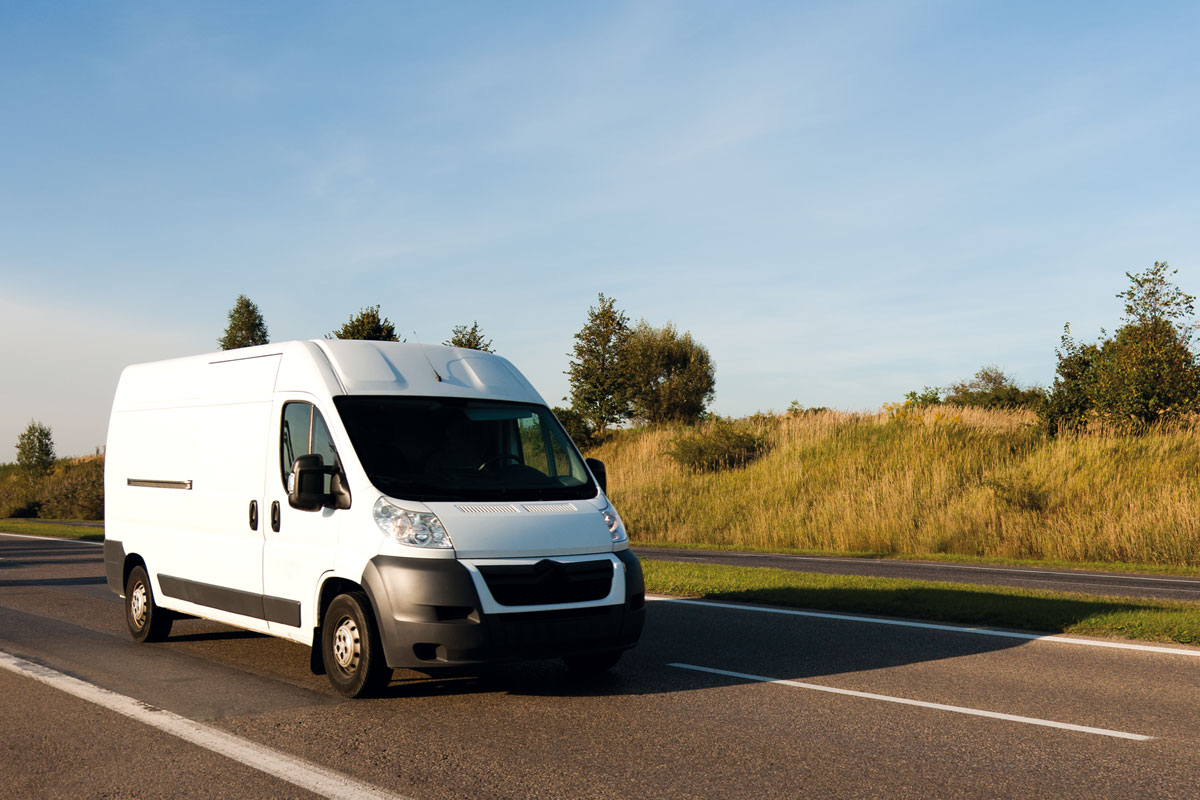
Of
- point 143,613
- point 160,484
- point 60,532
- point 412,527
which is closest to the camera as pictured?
point 412,527

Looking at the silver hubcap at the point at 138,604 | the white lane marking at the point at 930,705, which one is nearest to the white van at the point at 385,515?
the silver hubcap at the point at 138,604

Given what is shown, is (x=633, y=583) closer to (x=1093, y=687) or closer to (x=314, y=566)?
(x=314, y=566)

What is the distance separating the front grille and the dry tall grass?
15.3m

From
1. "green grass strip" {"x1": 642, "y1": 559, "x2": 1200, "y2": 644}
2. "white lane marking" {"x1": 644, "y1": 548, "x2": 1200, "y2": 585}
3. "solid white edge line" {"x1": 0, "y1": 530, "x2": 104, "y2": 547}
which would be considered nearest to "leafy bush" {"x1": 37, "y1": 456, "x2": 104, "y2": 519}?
"solid white edge line" {"x1": 0, "y1": 530, "x2": 104, "y2": 547}

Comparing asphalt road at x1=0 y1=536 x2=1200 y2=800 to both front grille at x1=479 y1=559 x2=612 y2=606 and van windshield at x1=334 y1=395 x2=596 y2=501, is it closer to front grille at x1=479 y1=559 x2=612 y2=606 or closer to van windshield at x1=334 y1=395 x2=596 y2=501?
front grille at x1=479 y1=559 x2=612 y2=606

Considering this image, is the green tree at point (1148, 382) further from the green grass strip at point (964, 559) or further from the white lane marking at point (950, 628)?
the white lane marking at point (950, 628)

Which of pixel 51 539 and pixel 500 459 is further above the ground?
pixel 500 459

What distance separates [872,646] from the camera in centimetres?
870

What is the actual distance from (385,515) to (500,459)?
1182 mm

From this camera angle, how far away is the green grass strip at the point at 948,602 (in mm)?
9281

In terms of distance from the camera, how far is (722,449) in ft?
104

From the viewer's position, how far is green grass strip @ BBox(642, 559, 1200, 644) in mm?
9281

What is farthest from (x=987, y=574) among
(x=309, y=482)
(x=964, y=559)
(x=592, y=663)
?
(x=309, y=482)

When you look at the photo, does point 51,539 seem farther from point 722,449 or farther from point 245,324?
point 245,324
